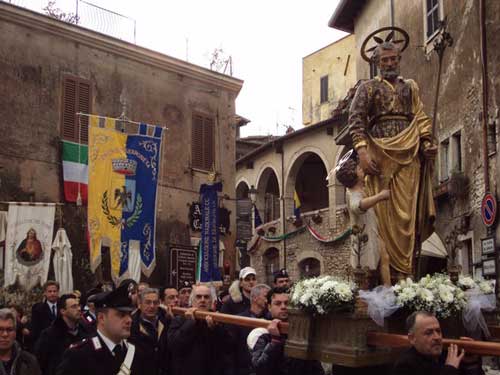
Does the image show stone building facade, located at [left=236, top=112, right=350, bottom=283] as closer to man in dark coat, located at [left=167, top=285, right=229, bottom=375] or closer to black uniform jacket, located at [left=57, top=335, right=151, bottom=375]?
man in dark coat, located at [left=167, top=285, right=229, bottom=375]

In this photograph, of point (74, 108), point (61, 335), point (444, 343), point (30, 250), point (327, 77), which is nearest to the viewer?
point (444, 343)

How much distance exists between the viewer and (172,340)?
21.2ft

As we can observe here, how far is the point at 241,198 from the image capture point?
3466 centimetres

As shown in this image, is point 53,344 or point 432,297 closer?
point 432,297

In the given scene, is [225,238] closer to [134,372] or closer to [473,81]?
[473,81]

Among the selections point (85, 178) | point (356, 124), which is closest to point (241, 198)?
point (85, 178)

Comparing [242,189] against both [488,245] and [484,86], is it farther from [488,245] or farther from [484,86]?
[488,245]

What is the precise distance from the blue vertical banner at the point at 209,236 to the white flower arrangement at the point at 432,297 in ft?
33.9

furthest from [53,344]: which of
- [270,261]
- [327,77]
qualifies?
[327,77]

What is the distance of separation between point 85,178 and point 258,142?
19.7 metres

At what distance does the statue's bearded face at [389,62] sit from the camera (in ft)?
21.5

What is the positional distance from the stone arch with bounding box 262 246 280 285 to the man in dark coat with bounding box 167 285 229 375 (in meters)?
21.8

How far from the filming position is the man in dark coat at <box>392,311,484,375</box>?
4270 mm

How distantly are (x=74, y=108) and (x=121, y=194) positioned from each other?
19.2 ft
